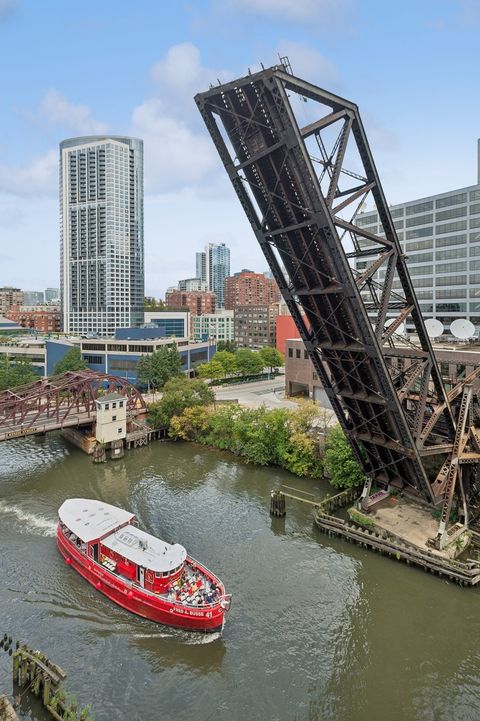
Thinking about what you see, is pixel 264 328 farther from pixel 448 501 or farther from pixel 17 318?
pixel 448 501

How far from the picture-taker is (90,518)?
74.8 ft

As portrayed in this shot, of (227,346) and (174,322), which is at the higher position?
(174,322)

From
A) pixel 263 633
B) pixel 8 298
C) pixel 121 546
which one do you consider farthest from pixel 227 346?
pixel 8 298

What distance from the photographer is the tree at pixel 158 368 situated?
65.1 m

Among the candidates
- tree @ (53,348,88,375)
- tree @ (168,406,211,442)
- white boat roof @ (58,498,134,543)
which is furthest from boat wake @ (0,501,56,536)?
tree @ (53,348,88,375)

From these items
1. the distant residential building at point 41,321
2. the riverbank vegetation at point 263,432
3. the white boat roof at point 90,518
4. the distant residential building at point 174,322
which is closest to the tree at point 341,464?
the riverbank vegetation at point 263,432

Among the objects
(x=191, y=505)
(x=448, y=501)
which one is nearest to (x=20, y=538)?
(x=191, y=505)

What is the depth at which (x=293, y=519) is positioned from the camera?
27250mm

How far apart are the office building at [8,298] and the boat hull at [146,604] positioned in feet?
546

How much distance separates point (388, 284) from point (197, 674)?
16393 millimetres

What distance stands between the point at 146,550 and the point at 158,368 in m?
46.5

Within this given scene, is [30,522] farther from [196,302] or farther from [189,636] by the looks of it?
[196,302]

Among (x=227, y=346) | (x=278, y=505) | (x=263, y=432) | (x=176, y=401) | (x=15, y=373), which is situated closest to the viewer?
(x=278, y=505)

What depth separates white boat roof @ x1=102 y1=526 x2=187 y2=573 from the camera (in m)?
18.9
